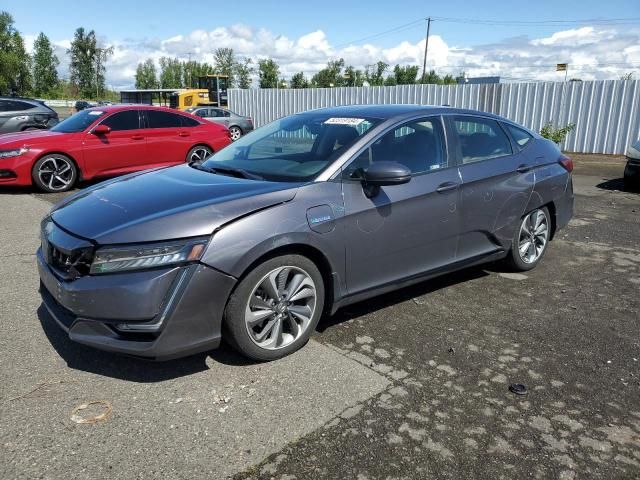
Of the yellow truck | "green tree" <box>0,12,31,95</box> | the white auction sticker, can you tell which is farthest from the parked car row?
"green tree" <box>0,12,31,95</box>

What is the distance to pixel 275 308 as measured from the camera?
132 inches

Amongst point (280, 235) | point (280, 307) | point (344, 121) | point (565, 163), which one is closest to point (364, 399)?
point (280, 307)

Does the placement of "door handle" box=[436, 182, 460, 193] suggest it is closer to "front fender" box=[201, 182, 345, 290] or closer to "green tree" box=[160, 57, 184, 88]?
"front fender" box=[201, 182, 345, 290]

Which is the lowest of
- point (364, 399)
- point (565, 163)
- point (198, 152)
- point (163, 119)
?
point (364, 399)

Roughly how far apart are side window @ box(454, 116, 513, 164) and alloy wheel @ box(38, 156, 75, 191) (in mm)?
7175

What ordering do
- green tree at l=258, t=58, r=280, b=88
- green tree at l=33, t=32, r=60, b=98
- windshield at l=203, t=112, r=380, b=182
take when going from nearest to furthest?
windshield at l=203, t=112, r=380, b=182 → green tree at l=258, t=58, r=280, b=88 → green tree at l=33, t=32, r=60, b=98

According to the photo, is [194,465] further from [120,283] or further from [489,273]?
[489,273]

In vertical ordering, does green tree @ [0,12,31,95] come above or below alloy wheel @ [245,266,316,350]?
above

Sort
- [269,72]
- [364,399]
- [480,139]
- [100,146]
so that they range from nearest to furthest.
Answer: [364,399]
[480,139]
[100,146]
[269,72]

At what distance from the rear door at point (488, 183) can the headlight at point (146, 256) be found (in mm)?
2351

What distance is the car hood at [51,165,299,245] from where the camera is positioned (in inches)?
118

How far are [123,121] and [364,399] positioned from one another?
8.35m

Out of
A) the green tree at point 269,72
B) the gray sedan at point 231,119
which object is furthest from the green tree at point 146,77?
the gray sedan at point 231,119

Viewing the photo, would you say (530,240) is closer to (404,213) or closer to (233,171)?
(404,213)
